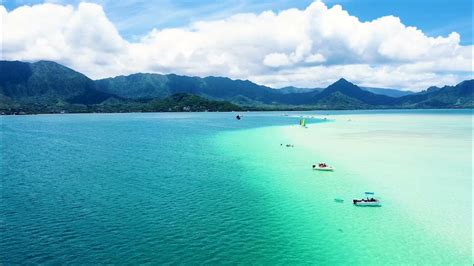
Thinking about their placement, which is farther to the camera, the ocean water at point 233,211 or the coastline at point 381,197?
the coastline at point 381,197

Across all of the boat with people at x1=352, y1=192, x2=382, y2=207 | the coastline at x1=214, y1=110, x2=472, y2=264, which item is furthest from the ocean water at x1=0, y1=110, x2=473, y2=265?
the boat with people at x1=352, y1=192, x2=382, y2=207

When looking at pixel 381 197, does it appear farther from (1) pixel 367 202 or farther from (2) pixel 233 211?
(2) pixel 233 211

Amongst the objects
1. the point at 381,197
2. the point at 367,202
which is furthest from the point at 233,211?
the point at 381,197

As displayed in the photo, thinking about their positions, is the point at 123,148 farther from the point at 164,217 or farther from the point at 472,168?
the point at 472,168

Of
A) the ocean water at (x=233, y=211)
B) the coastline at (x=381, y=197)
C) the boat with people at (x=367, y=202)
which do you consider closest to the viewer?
the ocean water at (x=233, y=211)

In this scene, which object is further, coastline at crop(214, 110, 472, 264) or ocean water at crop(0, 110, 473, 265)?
coastline at crop(214, 110, 472, 264)

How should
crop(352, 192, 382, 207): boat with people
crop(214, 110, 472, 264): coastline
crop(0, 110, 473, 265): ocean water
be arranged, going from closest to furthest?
1. crop(0, 110, 473, 265): ocean water
2. crop(214, 110, 472, 264): coastline
3. crop(352, 192, 382, 207): boat with people

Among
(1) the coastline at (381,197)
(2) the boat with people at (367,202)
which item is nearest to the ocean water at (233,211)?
(1) the coastline at (381,197)

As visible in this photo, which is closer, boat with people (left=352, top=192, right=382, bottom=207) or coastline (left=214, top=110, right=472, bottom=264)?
coastline (left=214, top=110, right=472, bottom=264)

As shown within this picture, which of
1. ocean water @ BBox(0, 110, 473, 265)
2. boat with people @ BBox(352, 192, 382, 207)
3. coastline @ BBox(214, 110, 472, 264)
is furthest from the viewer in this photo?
boat with people @ BBox(352, 192, 382, 207)

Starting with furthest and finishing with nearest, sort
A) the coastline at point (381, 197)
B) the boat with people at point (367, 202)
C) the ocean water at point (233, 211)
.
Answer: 1. the boat with people at point (367, 202)
2. the coastline at point (381, 197)
3. the ocean water at point (233, 211)

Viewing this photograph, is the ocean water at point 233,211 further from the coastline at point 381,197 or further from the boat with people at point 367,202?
the boat with people at point 367,202

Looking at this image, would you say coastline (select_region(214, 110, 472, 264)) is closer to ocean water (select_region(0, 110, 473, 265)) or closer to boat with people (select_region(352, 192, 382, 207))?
ocean water (select_region(0, 110, 473, 265))
